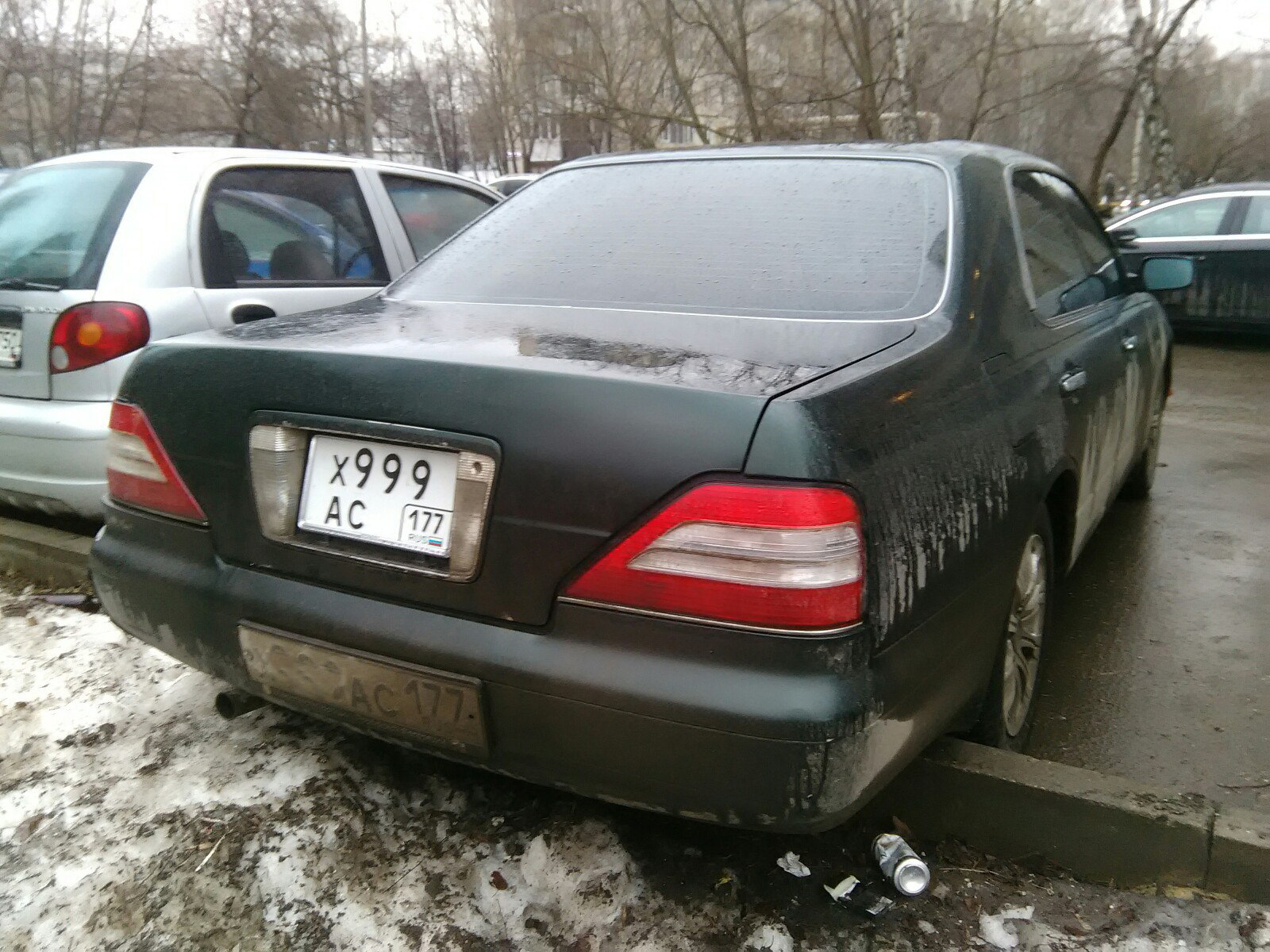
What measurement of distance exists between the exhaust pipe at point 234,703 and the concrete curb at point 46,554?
132 cm

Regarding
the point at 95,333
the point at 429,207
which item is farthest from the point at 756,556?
the point at 429,207

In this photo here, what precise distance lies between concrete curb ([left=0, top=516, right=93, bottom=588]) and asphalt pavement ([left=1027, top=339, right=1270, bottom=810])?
3.10 meters

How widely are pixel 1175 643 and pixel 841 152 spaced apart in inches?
77.3

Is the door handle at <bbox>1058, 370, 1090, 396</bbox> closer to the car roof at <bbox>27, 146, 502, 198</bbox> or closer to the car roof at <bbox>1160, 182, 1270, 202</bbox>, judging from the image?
the car roof at <bbox>27, 146, 502, 198</bbox>

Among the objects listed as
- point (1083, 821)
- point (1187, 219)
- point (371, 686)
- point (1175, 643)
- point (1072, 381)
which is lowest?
point (1175, 643)

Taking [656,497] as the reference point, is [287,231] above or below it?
above

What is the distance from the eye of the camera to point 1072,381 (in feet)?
8.83

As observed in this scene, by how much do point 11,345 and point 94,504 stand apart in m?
0.63

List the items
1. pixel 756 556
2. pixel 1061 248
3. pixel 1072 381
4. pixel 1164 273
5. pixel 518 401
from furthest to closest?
pixel 1164 273 < pixel 1061 248 < pixel 1072 381 < pixel 518 401 < pixel 756 556

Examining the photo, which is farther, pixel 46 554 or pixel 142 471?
pixel 46 554

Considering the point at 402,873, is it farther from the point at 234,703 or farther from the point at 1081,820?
the point at 1081,820

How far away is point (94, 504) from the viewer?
3518 mm

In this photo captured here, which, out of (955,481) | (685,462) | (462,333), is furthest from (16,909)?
(955,481)

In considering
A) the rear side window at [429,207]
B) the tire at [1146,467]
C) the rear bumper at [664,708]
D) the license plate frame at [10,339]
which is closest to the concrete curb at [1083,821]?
the rear bumper at [664,708]
